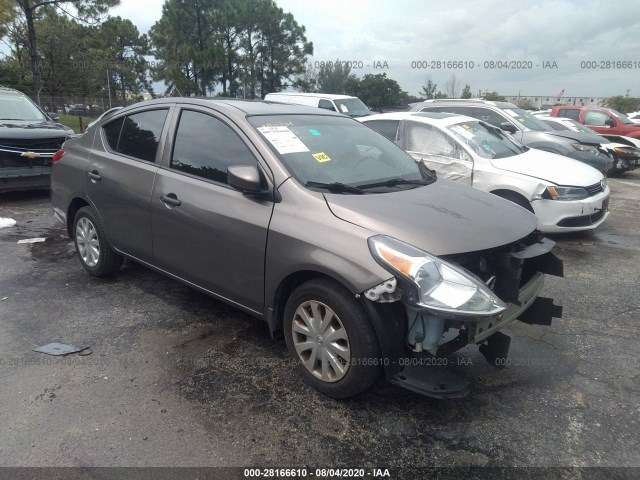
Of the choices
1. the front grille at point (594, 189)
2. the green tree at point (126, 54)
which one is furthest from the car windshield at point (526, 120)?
the green tree at point (126, 54)

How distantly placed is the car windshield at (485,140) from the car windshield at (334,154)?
2704 mm

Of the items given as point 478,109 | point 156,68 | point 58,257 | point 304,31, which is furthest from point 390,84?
point 58,257

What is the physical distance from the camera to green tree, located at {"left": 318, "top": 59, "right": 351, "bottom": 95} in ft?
124

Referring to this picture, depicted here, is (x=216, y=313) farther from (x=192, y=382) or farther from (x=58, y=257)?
(x=58, y=257)

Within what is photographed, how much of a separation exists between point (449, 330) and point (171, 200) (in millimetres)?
2187

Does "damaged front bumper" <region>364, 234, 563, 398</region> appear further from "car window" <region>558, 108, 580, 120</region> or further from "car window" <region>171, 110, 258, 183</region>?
"car window" <region>558, 108, 580, 120</region>

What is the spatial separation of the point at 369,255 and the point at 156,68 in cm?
3595

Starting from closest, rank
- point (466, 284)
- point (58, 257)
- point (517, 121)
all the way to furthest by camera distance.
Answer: point (466, 284) → point (58, 257) → point (517, 121)

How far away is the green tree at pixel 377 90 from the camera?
33.8 meters

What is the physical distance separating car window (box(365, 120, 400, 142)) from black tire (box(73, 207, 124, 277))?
3.98m

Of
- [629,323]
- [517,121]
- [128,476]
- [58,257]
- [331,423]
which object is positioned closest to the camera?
[128,476]

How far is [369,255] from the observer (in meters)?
2.56

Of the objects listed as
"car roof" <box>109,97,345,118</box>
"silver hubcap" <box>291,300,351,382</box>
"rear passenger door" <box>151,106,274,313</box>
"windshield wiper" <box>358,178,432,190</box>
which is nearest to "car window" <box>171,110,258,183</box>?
"rear passenger door" <box>151,106,274,313</box>

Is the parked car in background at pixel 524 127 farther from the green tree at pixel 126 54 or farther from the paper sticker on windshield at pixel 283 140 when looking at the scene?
the green tree at pixel 126 54
